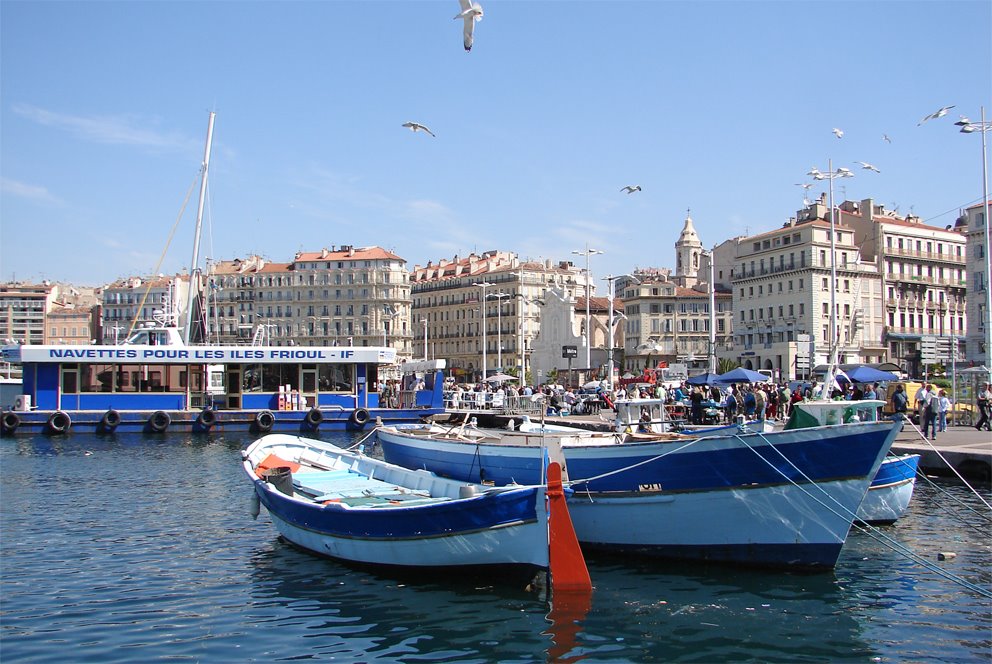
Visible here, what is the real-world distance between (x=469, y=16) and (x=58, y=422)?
1317 inches

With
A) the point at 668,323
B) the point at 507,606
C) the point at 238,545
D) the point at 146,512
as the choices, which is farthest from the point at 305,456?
the point at 668,323

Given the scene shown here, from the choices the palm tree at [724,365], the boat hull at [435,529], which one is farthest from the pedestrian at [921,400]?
the palm tree at [724,365]

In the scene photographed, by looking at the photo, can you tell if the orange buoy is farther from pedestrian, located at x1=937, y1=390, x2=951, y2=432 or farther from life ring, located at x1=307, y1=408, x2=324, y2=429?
life ring, located at x1=307, y1=408, x2=324, y2=429

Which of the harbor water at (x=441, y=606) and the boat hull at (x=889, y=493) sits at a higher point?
the boat hull at (x=889, y=493)

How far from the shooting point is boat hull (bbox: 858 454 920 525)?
2061 centimetres

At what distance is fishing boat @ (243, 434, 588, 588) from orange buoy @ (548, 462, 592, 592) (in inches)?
0.6

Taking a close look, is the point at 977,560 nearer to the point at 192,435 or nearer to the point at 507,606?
the point at 507,606

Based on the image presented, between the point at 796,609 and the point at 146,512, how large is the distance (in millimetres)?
15772

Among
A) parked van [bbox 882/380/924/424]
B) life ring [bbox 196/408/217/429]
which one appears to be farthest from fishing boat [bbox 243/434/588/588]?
parked van [bbox 882/380/924/424]

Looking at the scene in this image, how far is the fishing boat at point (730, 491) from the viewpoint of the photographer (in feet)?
53.4

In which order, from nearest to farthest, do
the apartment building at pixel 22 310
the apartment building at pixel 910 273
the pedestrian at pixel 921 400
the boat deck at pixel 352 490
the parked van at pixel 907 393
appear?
the boat deck at pixel 352 490, the pedestrian at pixel 921 400, the parked van at pixel 907 393, the apartment building at pixel 910 273, the apartment building at pixel 22 310

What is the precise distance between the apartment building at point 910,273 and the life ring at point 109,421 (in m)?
76.1

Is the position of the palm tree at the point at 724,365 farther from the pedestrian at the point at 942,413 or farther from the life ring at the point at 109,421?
the life ring at the point at 109,421

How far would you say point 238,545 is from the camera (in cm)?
1961
